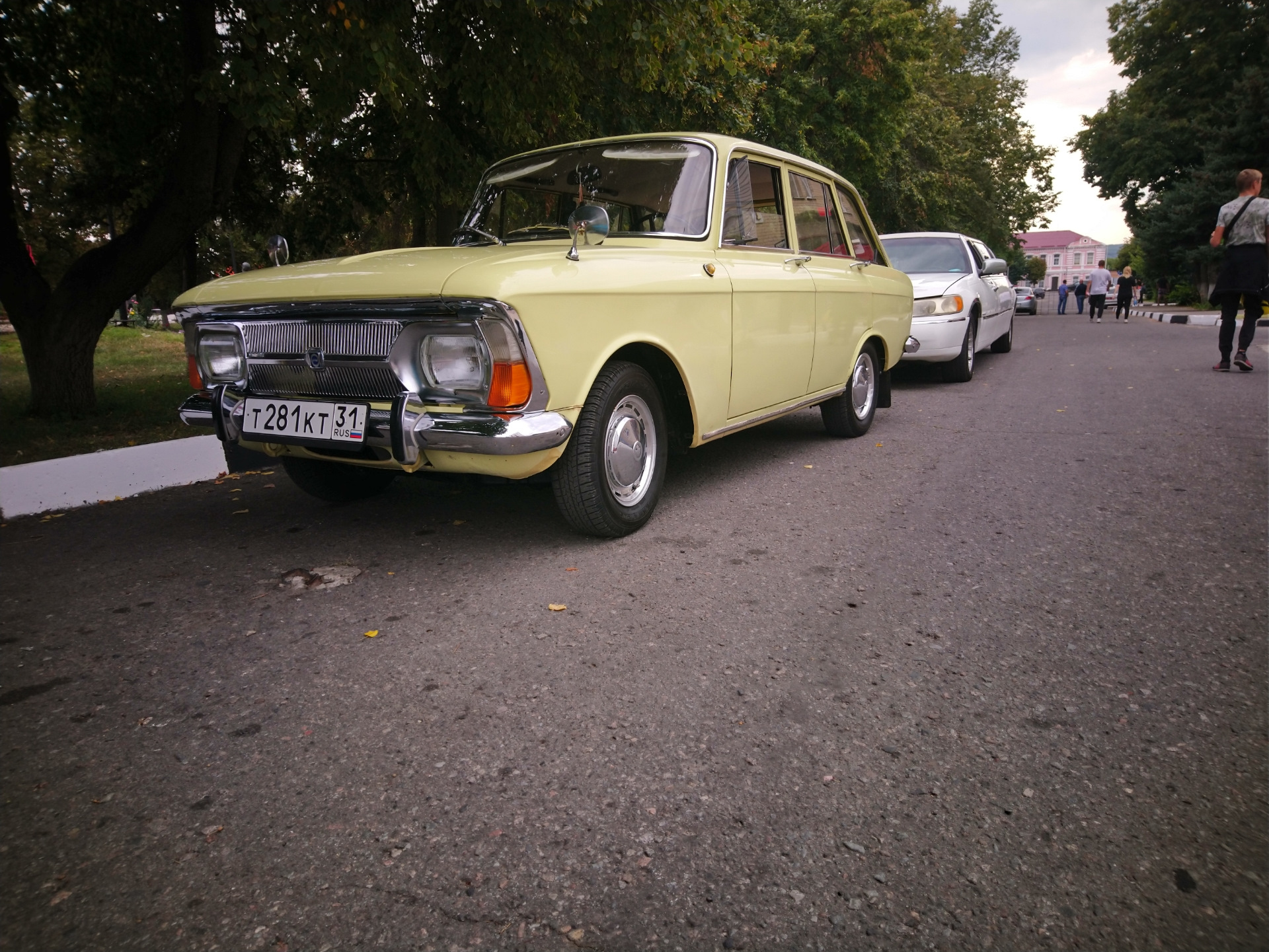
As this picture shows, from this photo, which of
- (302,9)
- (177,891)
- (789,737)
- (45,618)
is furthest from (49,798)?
(302,9)

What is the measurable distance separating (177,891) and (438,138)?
346 inches

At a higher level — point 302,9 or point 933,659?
point 302,9

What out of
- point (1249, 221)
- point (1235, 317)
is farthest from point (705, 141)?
point (1235, 317)

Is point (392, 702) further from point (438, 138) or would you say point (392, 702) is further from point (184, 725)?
point (438, 138)

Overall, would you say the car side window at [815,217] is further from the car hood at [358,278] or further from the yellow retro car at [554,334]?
A: the car hood at [358,278]

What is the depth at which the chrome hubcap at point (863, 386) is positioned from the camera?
616 centimetres

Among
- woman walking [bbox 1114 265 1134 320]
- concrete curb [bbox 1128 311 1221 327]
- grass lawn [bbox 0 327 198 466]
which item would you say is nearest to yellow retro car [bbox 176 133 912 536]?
grass lawn [bbox 0 327 198 466]

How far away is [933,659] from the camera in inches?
103

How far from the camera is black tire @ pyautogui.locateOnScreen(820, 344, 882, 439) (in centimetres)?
609

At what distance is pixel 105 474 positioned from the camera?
5117 millimetres

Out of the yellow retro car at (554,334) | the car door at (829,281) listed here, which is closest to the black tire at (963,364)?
the car door at (829,281)

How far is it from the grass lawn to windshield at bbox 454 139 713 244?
227 cm

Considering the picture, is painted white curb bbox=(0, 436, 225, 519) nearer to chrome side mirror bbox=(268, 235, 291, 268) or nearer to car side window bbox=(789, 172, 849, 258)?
chrome side mirror bbox=(268, 235, 291, 268)

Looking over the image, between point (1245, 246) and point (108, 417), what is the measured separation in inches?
435
